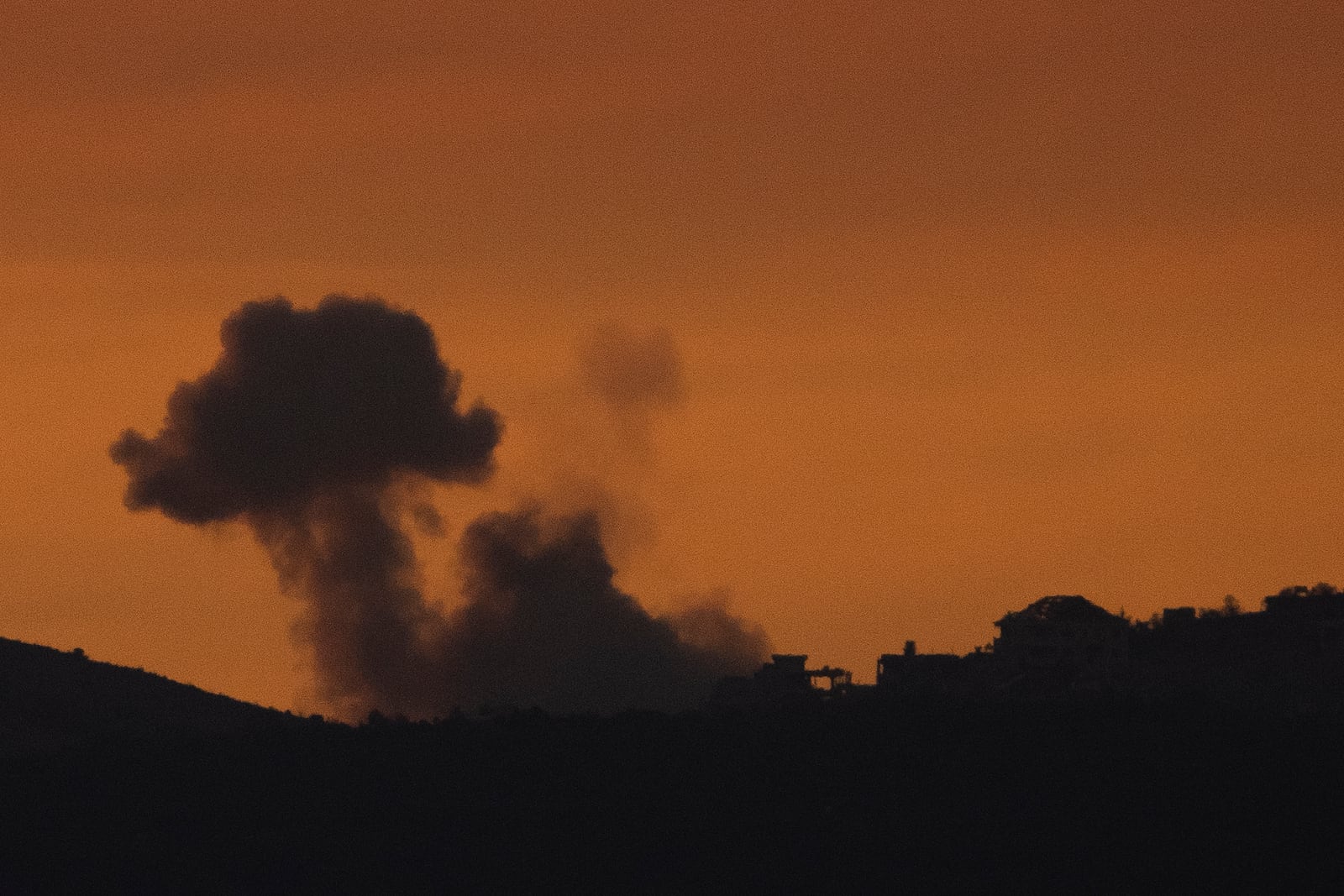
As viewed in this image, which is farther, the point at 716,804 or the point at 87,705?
the point at 87,705

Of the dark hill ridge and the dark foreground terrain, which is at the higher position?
the dark hill ridge

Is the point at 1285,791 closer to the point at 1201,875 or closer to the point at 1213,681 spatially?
the point at 1201,875

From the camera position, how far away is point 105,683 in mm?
173250

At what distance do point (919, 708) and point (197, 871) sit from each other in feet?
125

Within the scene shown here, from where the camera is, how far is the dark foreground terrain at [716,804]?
10612 centimetres

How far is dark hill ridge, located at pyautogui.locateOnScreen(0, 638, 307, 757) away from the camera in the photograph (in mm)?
160375

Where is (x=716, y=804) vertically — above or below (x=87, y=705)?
below

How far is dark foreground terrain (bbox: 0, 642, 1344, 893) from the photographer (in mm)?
106125

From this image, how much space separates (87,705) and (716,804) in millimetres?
63123

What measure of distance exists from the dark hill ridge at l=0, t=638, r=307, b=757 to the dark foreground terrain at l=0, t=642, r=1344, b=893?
78.0 feet

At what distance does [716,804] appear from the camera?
378ft

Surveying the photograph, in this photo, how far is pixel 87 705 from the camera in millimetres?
167625

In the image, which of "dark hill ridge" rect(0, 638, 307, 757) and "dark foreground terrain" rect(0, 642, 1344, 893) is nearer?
"dark foreground terrain" rect(0, 642, 1344, 893)

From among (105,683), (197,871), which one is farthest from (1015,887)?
(105,683)
